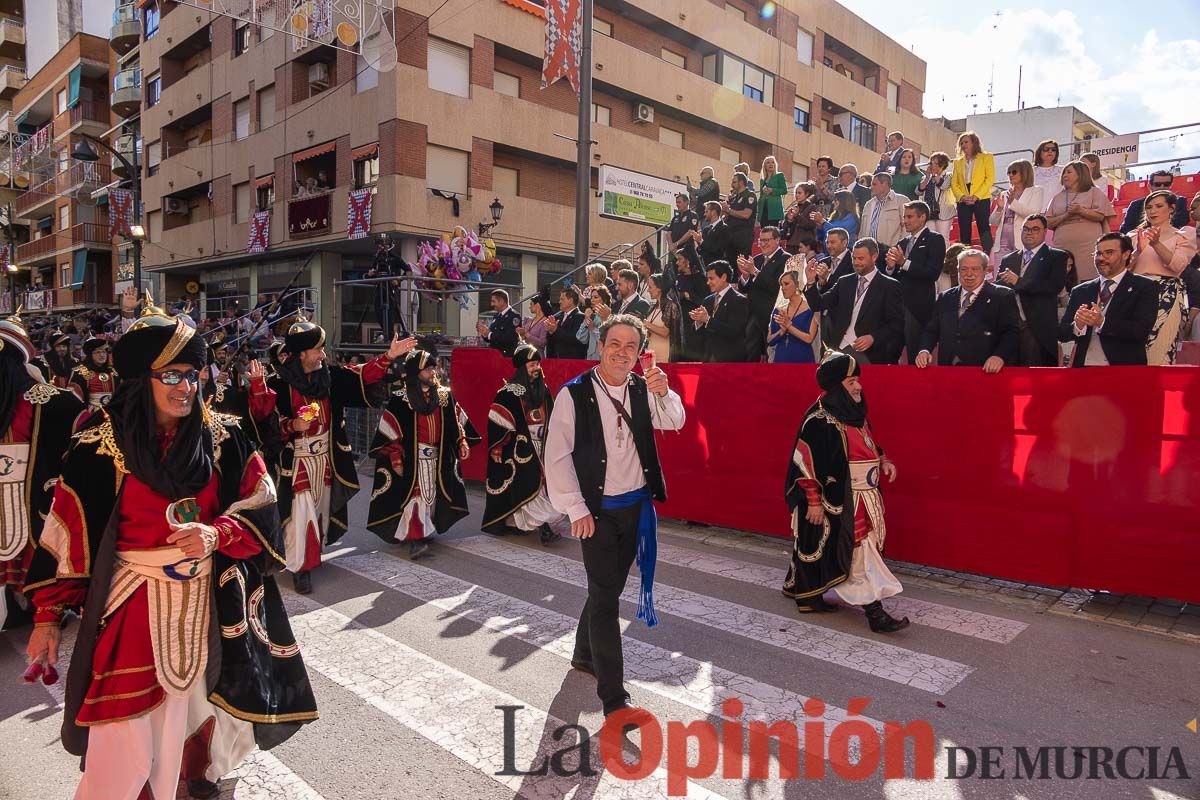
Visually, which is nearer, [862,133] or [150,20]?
[150,20]

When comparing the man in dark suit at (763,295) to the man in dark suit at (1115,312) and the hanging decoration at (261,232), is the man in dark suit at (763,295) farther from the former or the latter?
the hanging decoration at (261,232)

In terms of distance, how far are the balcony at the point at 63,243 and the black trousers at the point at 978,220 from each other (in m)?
44.2

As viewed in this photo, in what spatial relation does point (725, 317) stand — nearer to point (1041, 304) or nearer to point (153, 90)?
point (1041, 304)

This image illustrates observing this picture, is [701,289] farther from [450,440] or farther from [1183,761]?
[1183,761]

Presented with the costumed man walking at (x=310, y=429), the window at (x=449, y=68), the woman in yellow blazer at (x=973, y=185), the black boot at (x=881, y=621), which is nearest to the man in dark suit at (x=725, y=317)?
the woman in yellow blazer at (x=973, y=185)

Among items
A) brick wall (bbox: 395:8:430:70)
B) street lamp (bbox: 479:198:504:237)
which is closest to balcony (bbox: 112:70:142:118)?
brick wall (bbox: 395:8:430:70)

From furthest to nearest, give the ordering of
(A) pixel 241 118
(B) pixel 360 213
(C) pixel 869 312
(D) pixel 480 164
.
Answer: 1. (A) pixel 241 118
2. (D) pixel 480 164
3. (B) pixel 360 213
4. (C) pixel 869 312

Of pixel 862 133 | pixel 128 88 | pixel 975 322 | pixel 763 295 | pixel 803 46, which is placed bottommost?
pixel 975 322

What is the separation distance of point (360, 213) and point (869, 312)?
1844 centimetres

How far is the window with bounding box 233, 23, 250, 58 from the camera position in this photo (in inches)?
1091

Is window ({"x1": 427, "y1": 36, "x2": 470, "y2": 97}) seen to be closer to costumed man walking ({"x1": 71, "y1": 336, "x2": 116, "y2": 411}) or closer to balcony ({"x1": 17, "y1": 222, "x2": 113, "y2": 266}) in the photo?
costumed man walking ({"x1": 71, "y1": 336, "x2": 116, "y2": 411})

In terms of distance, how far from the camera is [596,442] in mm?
4262

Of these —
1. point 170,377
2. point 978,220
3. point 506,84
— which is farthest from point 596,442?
point 506,84

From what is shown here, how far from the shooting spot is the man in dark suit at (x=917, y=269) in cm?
790
